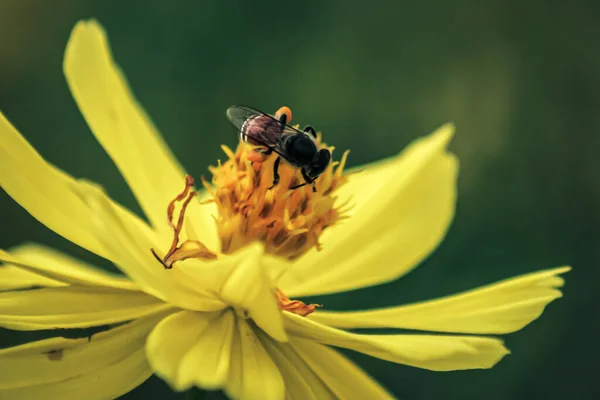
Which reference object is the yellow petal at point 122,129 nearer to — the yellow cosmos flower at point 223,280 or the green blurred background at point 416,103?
the yellow cosmos flower at point 223,280

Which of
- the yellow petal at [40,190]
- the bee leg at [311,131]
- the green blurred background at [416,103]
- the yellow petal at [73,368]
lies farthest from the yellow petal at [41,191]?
the green blurred background at [416,103]

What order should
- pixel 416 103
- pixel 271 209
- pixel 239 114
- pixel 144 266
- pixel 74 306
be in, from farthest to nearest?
pixel 416 103 < pixel 239 114 < pixel 271 209 < pixel 74 306 < pixel 144 266

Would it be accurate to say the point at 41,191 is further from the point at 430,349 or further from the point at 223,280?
the point at 430,349

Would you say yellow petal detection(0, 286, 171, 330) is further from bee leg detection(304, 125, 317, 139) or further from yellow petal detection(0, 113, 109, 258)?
bee leg detection(304, 125, 317, 139)

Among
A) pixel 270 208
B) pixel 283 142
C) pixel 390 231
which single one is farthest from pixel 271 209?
pixel 390 231

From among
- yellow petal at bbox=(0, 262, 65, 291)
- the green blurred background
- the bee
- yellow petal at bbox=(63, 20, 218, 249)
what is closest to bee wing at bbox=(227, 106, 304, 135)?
the bee

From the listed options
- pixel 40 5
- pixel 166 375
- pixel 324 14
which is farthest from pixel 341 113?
pixel 166 375

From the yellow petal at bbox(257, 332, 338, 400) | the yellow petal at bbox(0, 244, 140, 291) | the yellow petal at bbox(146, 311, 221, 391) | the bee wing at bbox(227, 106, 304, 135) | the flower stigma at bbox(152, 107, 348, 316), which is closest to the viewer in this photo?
the yellow petal at bbox(146, 311, 221, 391)
